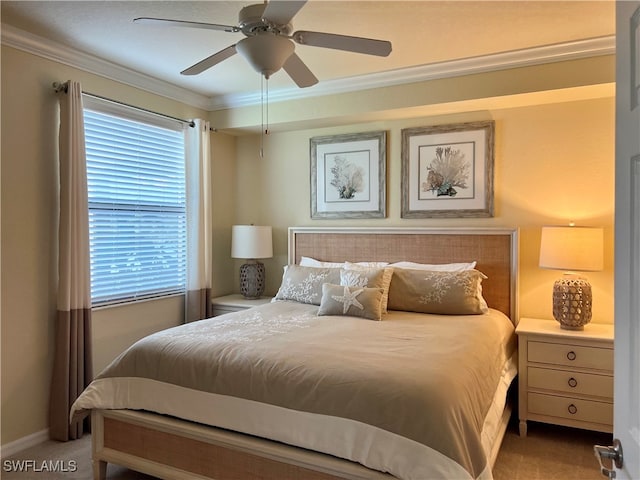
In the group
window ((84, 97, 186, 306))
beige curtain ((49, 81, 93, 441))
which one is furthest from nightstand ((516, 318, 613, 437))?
beige curtain ((49, 81, 93, 441))

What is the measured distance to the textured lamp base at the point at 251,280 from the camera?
14.4 feet

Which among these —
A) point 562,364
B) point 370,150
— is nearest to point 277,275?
point 370,150

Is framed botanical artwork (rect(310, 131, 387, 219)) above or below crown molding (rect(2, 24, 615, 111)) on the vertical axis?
below

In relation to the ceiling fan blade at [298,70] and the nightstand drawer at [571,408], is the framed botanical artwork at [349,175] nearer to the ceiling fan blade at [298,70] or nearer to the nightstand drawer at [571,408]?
the ceiling fan blade at [298,70]

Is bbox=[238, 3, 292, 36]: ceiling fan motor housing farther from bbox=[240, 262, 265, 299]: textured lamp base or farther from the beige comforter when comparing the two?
bbox=[240, 262, 265, 299]: textured lamp base

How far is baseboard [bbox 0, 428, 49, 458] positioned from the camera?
9.19 ft

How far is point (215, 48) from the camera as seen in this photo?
3.07m

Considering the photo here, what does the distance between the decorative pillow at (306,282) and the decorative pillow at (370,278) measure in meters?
0.14

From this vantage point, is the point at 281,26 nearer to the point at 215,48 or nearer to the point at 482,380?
the point at 215,48

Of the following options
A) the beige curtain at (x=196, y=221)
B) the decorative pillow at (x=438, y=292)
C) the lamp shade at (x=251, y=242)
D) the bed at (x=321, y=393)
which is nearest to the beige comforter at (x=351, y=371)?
the bed at (x=321, y=393)

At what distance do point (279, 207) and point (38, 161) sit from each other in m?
2.18

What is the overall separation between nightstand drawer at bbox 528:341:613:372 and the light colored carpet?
525 mm

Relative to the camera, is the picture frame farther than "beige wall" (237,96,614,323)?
No

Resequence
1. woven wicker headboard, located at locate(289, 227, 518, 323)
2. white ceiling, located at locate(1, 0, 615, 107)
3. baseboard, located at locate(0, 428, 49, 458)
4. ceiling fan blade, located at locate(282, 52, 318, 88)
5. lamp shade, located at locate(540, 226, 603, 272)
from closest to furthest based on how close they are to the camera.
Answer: ceiling fan blade, located at locate(282, 52, 318, 88)
white ceiling, located at locate(1, 0, 615, 107)
baseboard, located at locate(0, 428, 49, 458)
lamp shade, located at locate(540, 226, 603, 272)
woven wicker headboard, located at locate(289, 227, 518, 323)
